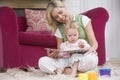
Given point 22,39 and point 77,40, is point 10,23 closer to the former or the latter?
point 22,39

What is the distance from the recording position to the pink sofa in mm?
2463

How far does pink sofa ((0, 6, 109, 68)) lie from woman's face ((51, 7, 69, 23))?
596 millimetres

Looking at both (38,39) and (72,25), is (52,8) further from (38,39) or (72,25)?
(38,39)

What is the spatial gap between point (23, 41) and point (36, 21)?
1.70 feet

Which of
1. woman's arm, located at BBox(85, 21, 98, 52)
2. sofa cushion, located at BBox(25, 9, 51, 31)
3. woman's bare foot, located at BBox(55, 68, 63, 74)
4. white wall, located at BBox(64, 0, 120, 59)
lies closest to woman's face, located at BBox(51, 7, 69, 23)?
woman's arm, located at BBox(85, 21, 98, 52)

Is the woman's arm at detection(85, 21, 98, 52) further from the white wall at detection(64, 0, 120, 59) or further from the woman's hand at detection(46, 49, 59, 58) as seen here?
the white wall at detection(64, 0, 120, 59)

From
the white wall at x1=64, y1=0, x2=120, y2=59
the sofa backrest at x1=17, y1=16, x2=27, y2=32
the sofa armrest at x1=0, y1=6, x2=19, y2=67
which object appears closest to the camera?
the sofa armrest at x1=0, y1=6, x2=19, y2=67

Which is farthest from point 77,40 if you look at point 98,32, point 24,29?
point 24,29

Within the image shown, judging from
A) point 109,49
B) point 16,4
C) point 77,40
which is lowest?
point 109,49

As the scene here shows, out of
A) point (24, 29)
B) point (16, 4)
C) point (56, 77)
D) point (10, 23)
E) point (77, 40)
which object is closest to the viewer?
point (56, 77)

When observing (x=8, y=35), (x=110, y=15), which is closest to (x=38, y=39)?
(x=8, y=35)

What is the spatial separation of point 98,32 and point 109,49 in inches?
47.9

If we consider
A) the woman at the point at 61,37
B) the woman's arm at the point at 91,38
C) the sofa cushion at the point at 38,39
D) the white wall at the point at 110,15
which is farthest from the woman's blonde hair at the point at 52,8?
the white wall at the point at 110,15

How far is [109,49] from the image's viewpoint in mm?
3686
